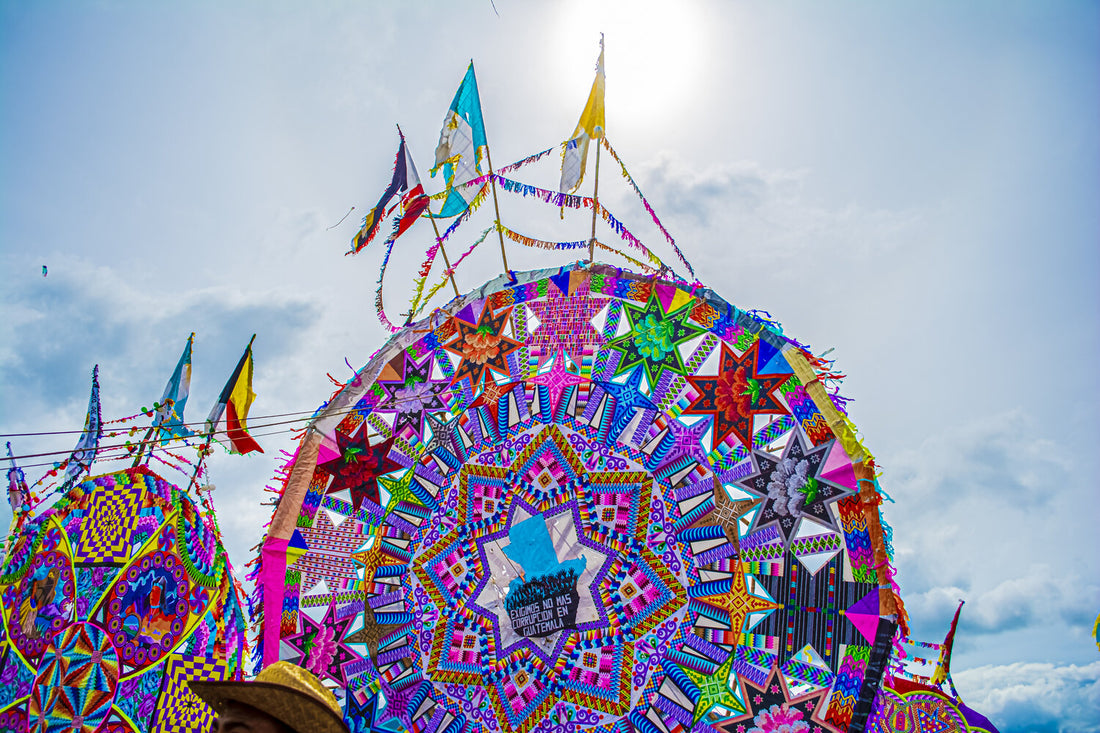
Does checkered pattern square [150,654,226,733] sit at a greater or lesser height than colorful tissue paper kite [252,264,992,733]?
lesser

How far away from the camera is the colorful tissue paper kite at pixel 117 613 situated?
5.18 meters

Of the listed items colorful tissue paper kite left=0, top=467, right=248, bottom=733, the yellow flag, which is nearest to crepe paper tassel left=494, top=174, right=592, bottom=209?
the yellow flag

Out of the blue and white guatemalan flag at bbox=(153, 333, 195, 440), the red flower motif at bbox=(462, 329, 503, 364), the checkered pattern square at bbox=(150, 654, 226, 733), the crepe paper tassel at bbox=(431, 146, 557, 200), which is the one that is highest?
the crepe paper tassel at bbox=(431, 146, 557, 200)

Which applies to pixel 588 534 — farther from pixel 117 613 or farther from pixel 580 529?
pixel 117 613

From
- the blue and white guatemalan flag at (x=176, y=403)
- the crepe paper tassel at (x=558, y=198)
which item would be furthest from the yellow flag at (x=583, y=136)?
the blue and white guatemalan flag at (x=176, y=403)

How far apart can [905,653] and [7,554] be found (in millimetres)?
6228

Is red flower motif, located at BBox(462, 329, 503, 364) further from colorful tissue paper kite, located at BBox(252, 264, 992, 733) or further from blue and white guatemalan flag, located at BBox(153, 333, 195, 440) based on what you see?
blue and white guatemalan flag, located at BBox(153, 333, 195, 440)

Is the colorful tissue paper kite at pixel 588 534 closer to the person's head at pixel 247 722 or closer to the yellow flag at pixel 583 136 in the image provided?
the yellow flag at pixel 583 136

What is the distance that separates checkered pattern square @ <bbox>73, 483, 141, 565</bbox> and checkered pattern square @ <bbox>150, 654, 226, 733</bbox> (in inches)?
35.1

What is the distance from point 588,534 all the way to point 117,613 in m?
3.37

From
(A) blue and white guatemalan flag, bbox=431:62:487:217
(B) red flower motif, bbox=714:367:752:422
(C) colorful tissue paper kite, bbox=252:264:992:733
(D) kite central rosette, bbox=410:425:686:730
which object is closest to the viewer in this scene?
(C) colorful tissue paper kite, bbox=252:264:992:733

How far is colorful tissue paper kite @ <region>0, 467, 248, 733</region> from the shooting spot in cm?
518

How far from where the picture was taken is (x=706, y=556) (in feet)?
15.8

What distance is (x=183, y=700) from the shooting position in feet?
17.0
